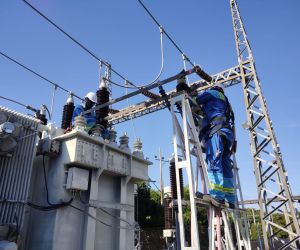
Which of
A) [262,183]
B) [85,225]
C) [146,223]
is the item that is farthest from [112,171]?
[146,223]

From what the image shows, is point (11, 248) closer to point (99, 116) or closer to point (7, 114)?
point (7, 114)

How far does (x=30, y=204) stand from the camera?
537cm

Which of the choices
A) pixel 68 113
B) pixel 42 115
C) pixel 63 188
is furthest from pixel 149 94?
pixel 42 115

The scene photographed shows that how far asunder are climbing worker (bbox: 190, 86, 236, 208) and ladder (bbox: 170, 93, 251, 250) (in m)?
0.20

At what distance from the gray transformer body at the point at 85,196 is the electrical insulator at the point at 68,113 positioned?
142 centimetres

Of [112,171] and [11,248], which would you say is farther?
[112,171]

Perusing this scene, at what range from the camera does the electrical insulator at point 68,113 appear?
23.8 ft

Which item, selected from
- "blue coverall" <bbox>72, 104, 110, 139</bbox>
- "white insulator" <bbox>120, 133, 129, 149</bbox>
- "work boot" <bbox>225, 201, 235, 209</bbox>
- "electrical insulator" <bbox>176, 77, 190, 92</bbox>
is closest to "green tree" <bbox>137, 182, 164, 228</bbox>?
"blue coverall" <bbox>72, 104, 110, 139</bbox>

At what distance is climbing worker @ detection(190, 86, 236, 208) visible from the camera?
5758 mm

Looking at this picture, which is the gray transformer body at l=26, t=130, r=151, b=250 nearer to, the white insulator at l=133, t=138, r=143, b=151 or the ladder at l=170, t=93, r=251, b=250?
the white insulator at l=133, t=138, r=143, b=151

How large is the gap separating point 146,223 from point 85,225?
17.9 meters

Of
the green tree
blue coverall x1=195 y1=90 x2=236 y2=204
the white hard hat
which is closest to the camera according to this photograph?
blue coverall x1=195 y1=90 x2=236 y2=204

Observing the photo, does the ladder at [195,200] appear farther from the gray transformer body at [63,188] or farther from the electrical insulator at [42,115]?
the electrical insulator at [42,115]

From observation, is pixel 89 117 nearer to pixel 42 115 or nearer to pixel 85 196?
pixel 42 115
